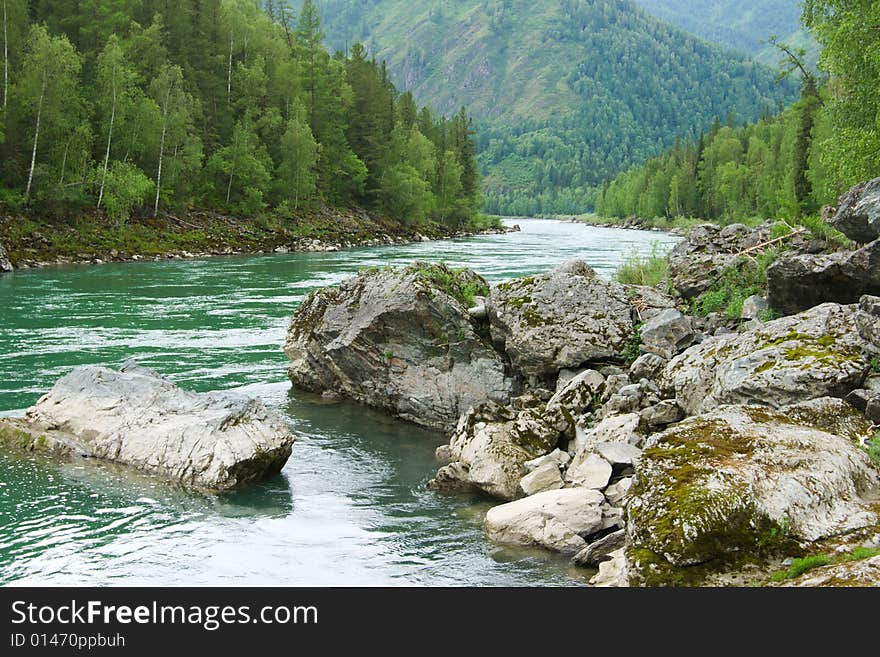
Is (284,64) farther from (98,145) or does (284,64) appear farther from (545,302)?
(545,302)

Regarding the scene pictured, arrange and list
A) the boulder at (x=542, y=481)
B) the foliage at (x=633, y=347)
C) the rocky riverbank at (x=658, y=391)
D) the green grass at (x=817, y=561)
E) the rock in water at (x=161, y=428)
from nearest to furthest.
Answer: the green grass at (x=817, y=561) → the rocky riverbank at (x=658, y=391) → the boulder at (x=542, y=481) → the rock in water at (x=161, y=428) → the foliage at (x=633, y=347)

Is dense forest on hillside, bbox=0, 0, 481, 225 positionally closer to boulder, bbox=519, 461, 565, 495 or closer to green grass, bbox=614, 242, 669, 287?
green grass, bbox=614, 242, 669, 287

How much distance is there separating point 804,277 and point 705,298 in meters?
3.90

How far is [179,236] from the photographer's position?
61.4 m

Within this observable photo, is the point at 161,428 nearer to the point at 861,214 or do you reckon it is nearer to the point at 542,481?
Answer: the point at 542,481

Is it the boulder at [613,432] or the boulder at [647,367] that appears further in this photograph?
the boulder at [647,367]

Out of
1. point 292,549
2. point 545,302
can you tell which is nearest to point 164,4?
point 545,302

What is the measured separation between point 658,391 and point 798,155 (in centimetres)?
7589

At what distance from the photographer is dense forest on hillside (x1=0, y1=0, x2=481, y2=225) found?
5409 cm

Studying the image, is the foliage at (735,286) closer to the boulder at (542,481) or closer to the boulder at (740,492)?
the boulder at (542,481)

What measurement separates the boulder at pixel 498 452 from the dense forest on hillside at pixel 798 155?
18.0 m

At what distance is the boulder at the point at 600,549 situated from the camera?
33.6 feet

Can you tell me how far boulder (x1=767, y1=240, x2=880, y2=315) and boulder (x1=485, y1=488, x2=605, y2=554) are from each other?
22.3 ft

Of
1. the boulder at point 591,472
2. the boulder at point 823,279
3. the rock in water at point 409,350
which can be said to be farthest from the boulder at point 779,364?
the rock in water at point 409,350
